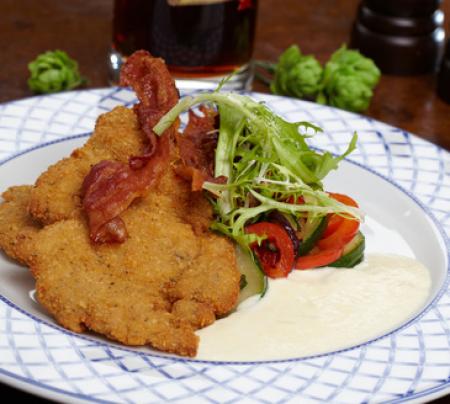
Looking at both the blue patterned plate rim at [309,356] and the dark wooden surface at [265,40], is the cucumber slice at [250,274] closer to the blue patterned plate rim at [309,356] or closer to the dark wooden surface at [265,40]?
the blue patterned plate rim at [309,356]

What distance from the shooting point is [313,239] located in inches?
124

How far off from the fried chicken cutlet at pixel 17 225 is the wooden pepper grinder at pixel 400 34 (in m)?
2.56

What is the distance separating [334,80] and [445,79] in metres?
0.81

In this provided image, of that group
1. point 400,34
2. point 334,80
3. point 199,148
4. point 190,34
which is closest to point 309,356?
point 199,148

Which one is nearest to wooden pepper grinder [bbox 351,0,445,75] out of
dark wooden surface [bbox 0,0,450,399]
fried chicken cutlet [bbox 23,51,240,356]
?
dark wooden surface [bbox 0,0,450,399]

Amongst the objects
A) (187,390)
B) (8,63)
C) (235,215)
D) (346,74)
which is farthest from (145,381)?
(8,63)

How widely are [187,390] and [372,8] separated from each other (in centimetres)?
329

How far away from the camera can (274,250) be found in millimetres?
3021

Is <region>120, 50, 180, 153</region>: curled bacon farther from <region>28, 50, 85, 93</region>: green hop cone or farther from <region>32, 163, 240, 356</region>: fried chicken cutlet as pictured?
<region>28, 50, 85, 93</region>: green hop cone

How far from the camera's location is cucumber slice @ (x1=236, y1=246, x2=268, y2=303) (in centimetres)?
290

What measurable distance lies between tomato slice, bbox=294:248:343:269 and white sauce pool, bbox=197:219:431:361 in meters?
0.03

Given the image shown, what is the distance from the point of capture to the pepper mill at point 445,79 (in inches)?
191

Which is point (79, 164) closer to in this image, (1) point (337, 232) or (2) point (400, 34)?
(1) point (337, 232)

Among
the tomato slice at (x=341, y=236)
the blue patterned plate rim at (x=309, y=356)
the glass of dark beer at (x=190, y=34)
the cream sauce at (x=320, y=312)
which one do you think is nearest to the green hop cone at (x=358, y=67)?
the glass of dark beer at (x=190, y=34)
